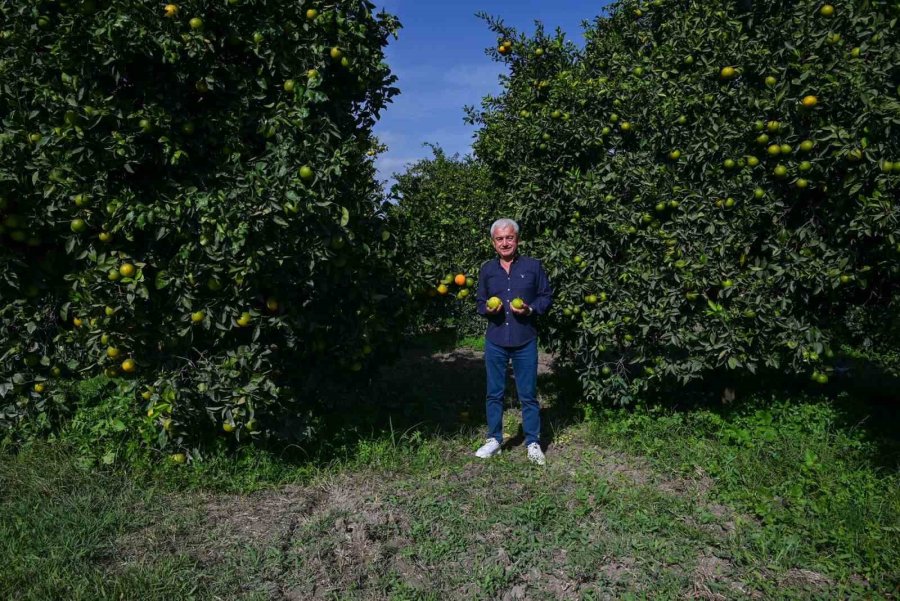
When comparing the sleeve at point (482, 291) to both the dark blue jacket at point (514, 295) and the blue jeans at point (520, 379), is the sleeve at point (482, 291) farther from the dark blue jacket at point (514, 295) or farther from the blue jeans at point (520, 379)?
the blue jeans at point (520, 379)

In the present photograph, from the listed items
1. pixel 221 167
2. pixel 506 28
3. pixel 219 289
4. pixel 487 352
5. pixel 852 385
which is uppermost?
pixel 506 28

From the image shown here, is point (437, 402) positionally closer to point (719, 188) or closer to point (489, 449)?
point (489, 449)

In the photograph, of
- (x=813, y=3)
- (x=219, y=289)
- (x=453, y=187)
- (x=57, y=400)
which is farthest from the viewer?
(x=453, y=187)

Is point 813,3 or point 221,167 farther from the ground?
point 813,3

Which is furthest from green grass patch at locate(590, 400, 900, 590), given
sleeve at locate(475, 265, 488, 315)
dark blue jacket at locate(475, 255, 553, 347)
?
sleeve at locate(475, 265, 488, 315)

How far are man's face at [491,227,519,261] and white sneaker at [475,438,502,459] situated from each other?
1.59m

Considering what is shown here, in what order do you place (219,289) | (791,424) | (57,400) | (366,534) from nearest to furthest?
(366,534)
(219,289)
(57,400)
(791,424)

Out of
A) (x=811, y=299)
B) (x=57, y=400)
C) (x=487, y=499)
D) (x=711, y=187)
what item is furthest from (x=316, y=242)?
(x=811, y=299)

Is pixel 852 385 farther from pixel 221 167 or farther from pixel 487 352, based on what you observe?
pixel 221 167

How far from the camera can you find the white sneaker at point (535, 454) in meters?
4.92

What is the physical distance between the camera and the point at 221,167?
13.4 ft

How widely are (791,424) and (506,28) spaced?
15.5ft

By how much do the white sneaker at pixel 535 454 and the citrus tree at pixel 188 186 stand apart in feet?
5.64

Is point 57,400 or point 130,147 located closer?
point 130,147
